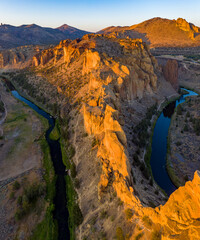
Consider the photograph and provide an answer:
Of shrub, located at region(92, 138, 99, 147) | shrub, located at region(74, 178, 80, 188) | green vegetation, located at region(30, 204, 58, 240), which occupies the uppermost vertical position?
shrub, located at region(92, 138, 99, 147)

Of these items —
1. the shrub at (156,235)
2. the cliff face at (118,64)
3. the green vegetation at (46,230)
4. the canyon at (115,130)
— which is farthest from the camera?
the cliff face at (118,64)

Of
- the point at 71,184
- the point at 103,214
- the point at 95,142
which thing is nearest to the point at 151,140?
the point at 95,142

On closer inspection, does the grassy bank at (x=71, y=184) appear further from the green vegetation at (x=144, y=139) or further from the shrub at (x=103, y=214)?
the green vegetation at (x=144, y=139)

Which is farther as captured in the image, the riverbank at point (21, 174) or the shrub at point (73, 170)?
the shrub at point (73, 170)

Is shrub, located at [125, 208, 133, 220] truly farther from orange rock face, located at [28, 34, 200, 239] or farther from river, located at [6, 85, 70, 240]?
river, located at [6, 85, 70, 240]

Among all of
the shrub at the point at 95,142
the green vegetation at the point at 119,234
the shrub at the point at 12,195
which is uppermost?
the shrub at the point at 95,142

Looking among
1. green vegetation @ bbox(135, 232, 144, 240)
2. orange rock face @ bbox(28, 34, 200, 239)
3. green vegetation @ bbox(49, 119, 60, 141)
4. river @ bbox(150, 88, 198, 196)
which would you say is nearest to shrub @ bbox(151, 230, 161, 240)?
orange rock face @ bbox(28, 34, 200, 239)

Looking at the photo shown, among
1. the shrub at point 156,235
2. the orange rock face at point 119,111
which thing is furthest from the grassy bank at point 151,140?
the shrub at point 156,235

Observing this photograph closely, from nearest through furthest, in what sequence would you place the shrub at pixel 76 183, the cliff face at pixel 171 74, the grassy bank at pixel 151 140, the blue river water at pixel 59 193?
1. the blue river water at pixel 59 193
2. the shrub at pixel 76 183
3. the grassy bank at pixel 151 140
4. the cliff face at pixel 171 74
